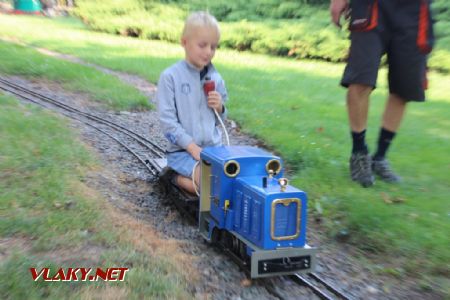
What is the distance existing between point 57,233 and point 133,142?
3696 mm

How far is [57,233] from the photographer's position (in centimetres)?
351

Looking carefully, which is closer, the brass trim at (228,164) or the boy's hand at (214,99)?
the brass trim at (228,164)

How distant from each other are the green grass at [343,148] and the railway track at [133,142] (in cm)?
69

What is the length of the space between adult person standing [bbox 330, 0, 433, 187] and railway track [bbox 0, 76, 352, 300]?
70.0 inches

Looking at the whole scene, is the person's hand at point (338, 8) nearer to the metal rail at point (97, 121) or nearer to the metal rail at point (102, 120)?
the metal rail at point (97, 121)

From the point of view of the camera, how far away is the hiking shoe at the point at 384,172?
524 centimetres

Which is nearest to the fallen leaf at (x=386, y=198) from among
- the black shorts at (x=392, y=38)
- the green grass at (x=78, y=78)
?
the black shorts at (x=392, y=38)

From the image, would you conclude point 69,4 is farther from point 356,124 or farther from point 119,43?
point 356,124

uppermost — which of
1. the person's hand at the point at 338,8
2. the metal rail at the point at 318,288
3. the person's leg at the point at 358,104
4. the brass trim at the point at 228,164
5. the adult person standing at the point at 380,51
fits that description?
the person's hand at the point at 338,8

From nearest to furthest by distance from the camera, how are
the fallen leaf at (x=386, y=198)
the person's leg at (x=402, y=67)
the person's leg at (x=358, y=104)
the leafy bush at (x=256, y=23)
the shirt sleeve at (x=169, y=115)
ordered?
the shirt sleeve at (x=169, y=115) < the fallen leaf at (x=386, y=198) < the person's leg at (x=402, y=67) < the person's leg at (x=358, y=104) < the leafy bush at (x=256, y=23)

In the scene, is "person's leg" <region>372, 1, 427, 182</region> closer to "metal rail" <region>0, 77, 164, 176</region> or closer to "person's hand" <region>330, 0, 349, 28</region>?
"person's hand" <region>330, 0, 349, 28</region>

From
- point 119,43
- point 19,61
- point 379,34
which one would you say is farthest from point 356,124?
point 119,43

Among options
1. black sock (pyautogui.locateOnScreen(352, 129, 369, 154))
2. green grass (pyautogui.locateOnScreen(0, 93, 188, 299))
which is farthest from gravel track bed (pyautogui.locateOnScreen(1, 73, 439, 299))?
black sock (pyautogui.locateOnScreen(352, 129, 369, 154))

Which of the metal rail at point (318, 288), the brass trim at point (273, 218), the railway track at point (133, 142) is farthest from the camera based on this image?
the railway track at point (133, 142)
